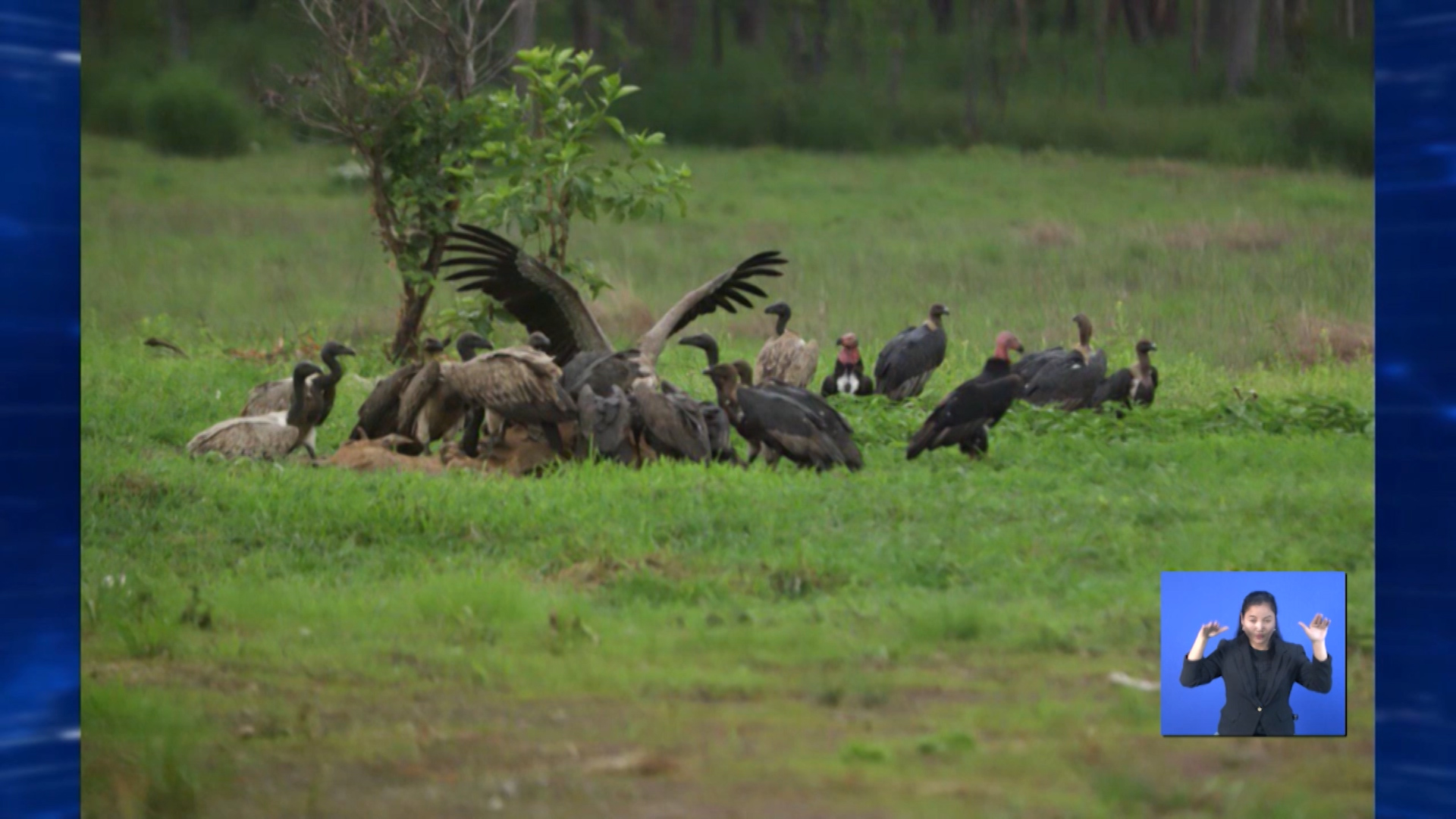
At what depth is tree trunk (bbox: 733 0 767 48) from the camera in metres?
16.6

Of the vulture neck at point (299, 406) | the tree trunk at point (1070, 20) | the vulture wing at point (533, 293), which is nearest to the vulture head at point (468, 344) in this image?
the vulture wing at point (533, 293)

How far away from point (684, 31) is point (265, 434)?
34.1ft

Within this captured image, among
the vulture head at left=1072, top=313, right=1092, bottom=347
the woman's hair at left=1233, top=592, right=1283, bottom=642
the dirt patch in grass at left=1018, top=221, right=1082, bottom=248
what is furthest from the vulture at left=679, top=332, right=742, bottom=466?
the dirt patch in grass at left=1018, top=221, right=1082, bottom=248

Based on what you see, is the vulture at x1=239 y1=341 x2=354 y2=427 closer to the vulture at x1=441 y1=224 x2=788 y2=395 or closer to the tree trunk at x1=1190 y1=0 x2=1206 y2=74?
the vulture at x1=441 y1=224 x2=788 y2=395

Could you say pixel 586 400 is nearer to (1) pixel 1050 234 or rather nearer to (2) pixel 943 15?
(1) pixel 1050 234

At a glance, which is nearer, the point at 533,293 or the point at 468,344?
the point at 468,344

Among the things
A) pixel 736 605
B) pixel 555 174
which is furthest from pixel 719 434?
pixel 555 174

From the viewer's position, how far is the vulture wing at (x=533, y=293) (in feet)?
26.5

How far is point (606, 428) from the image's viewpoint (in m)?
7.21

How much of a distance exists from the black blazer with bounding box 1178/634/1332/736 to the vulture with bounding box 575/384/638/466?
281cm

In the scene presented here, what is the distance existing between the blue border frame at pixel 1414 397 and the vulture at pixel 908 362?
400cm

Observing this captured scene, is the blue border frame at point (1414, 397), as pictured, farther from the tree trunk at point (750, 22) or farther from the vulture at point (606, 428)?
the tree trunk at point (750, 22)

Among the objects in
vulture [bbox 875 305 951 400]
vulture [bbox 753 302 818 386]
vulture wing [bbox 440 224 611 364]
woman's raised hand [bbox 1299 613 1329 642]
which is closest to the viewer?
woman's raised hand [bbox 1299 613 1329 642]

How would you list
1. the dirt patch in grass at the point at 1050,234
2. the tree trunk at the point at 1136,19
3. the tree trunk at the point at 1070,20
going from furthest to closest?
the tree trunk at the point at 1070,20, the tree trunk at the point at 1136,19, the dirt patch in grass at the point at 1050,234
